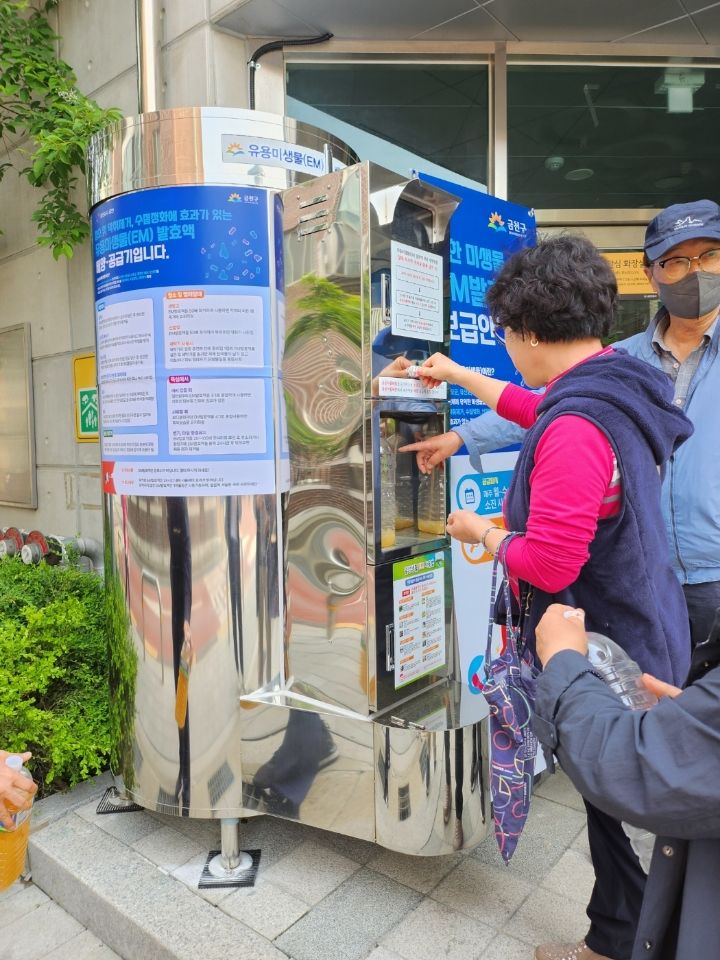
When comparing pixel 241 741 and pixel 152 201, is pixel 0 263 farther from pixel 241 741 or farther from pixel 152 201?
pixel 241 741

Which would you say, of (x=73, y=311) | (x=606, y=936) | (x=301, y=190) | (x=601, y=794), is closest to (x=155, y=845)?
(x=606, y=936)

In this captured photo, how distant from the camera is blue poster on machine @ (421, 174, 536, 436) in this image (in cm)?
262

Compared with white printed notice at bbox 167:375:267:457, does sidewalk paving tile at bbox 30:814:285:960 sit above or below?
below

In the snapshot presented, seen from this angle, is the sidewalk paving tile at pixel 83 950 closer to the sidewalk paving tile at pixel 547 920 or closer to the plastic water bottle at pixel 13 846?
the plastic water bottle at pixel 13 846

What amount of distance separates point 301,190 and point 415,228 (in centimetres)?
40

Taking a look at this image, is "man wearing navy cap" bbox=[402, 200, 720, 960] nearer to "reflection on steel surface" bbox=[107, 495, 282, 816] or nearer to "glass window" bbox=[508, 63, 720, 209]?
"reflection on steel surface" bbox=[107, 495, 282, 816]

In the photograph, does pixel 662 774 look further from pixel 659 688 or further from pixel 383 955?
pixel 383 955

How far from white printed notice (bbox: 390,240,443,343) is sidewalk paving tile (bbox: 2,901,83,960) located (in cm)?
238

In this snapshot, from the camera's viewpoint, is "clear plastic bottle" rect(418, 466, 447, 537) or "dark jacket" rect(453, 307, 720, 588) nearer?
"dark jacket" rect(453, 307, 720, 588)

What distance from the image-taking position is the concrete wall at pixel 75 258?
12.1 ft

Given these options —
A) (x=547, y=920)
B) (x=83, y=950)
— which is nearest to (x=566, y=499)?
(x=547, y=920)

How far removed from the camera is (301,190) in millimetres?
2232

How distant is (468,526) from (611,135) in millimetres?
3718

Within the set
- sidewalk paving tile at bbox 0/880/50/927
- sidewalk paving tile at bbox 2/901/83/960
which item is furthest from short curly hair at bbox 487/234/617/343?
sidewalk paving tile at bbox 0/880/50/927
